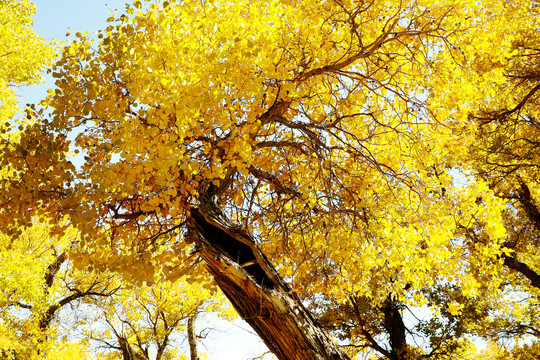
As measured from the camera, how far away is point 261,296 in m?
3.73

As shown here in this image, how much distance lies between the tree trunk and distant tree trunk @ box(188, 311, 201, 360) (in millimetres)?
12901

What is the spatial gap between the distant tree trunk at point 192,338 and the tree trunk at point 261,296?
1290cm

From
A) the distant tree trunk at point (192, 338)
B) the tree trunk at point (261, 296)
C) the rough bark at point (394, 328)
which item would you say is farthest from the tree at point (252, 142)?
the distant tree trunk at point (192, 338)

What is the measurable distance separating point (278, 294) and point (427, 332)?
9.78 meters

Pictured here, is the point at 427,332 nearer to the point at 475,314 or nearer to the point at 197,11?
the point at 475,314

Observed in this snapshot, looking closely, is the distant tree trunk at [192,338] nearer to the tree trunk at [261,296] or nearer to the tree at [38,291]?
the tree at [38,291]

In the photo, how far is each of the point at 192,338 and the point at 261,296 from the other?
13.7 metres

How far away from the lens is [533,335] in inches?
436

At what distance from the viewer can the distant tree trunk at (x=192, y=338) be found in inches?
615

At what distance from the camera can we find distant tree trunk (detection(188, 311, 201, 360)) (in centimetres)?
1561

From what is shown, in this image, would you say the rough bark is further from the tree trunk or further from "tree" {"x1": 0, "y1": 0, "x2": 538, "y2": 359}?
the tree trunk

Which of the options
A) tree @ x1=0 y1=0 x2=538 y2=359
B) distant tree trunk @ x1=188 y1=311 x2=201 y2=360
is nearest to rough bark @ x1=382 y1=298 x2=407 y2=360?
tree @ x1=0 y1=0 x2=538 y2=359

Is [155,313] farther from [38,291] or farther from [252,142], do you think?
[252,142]

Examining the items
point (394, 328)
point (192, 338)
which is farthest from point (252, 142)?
point (192, 338)
